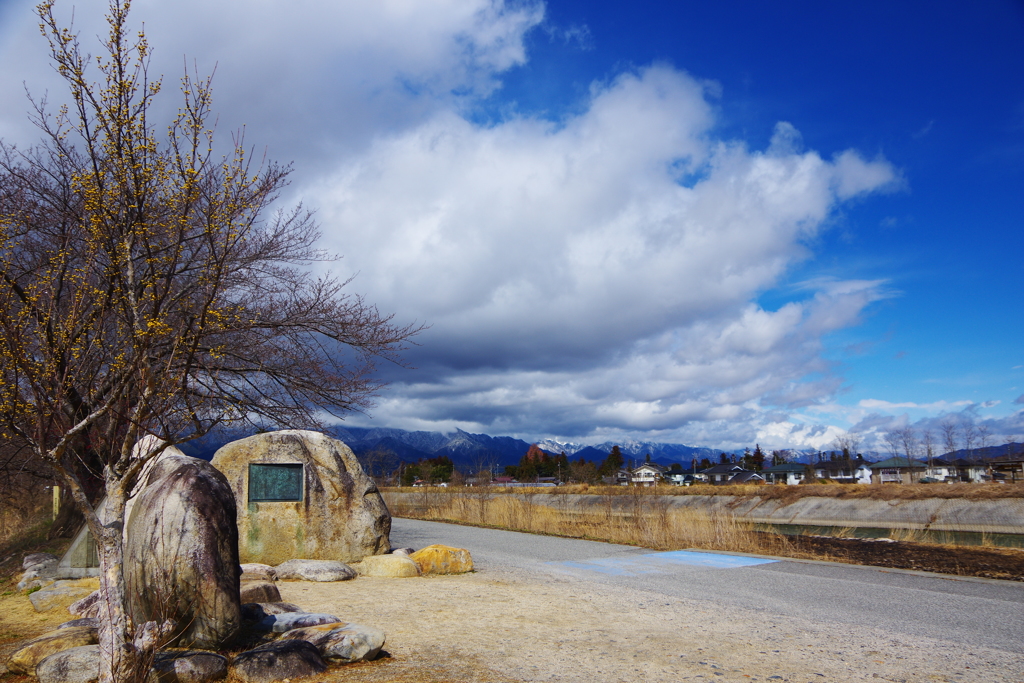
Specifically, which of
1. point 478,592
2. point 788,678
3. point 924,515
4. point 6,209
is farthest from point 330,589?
point 924,515

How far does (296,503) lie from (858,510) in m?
31.7

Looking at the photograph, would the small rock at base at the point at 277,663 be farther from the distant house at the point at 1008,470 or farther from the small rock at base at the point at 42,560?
the distant house at the point at 1008,470

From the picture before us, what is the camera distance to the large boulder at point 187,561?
6.16 m

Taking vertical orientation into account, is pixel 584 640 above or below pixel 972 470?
above

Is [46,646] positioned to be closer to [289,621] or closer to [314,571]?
[289,621]

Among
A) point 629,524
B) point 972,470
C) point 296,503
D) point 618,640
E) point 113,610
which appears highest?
point 296,503

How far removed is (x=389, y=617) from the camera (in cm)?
796

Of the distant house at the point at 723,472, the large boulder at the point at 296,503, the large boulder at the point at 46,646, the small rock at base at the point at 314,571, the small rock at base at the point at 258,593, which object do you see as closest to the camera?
the large boulder at the point at 46,646

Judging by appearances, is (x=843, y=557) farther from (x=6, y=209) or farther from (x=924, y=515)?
(x=924, y=515)

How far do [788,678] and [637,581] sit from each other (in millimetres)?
5278

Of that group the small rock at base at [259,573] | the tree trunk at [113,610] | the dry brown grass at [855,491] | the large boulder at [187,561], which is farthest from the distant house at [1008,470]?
the tree trunk at [113,610]

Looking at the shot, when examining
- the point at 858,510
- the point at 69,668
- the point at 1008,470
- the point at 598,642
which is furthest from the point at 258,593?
the point at 1008,470

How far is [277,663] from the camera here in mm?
5492

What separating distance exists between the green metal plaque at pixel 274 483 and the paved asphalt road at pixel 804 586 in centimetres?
371
